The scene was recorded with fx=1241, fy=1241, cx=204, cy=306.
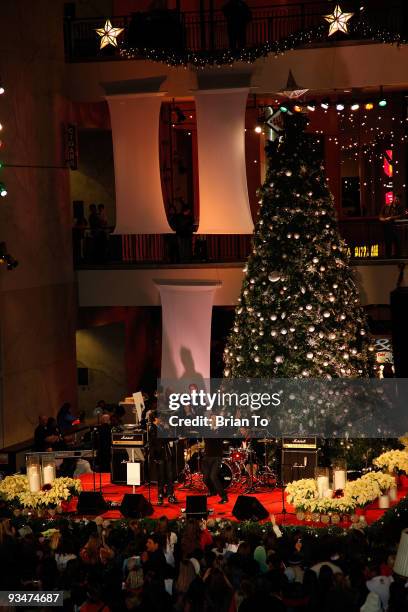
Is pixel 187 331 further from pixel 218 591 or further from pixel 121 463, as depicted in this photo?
pixel 218 591

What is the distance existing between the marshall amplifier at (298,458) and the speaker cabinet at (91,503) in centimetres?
305

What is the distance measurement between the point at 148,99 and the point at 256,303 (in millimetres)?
6177

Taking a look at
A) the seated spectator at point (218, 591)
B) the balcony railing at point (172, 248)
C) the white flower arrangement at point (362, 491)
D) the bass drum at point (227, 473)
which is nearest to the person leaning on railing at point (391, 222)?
the balcony railing at point (172, 248)

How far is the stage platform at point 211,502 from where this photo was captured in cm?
1812

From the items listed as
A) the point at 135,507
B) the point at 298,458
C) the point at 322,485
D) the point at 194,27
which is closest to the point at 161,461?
the point at 135,507

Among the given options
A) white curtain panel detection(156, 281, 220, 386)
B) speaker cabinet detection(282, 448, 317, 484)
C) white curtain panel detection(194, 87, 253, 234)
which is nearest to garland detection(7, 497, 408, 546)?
speaker cabinet detection(282, 448, 317, 484)

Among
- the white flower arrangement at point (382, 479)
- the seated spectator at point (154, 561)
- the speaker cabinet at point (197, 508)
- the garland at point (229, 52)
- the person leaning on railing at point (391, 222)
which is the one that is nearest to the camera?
the seated spectator at point (154, 561)

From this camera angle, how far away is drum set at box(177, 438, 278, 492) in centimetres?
1997

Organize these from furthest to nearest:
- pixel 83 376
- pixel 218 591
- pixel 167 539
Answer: pixel 83 376, pixel 167 539, pixel 218 591

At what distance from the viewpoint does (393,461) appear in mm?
19031

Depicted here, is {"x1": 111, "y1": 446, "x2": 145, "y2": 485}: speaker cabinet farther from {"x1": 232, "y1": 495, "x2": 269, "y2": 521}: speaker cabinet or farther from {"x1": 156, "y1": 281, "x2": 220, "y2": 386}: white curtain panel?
{"x1": 232, "y1": 495, "x2": 269, "y2": 521}: speaker cabinet

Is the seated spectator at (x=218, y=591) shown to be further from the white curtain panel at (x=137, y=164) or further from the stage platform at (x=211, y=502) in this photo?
the white curtain panel at (x=137, y=164)

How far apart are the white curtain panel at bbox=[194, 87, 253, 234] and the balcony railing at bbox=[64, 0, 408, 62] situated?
1.10 meters

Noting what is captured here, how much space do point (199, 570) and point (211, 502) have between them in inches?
272
